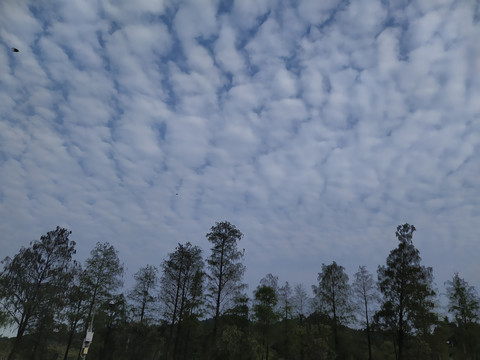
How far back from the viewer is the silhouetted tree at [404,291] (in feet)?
108

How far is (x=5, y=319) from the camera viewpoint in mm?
32312

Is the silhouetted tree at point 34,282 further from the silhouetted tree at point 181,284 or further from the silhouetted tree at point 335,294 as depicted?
the silhouetted tree at point 335,294

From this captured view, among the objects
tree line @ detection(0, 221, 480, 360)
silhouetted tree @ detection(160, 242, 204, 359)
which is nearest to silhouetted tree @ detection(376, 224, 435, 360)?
tree line @ detection(0, 221, 480, 360)

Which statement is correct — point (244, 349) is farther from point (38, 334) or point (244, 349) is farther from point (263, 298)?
point (38, 334)

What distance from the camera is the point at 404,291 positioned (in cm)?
3338

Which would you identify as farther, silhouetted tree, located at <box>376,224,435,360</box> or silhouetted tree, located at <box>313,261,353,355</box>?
silhouetted tree, located at <box>313,261,353,355</box>

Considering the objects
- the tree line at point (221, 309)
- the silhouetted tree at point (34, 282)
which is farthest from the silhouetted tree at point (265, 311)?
the silhouetted tree at point (34, 282)

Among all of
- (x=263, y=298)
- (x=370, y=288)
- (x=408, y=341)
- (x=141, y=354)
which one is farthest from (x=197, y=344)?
(x=408, y=341)

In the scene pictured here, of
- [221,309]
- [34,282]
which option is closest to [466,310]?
[221,309]

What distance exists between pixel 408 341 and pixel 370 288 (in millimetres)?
10299

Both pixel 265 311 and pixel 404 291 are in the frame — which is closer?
pixel 404 291

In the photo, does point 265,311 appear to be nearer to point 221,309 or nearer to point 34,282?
point 221,309

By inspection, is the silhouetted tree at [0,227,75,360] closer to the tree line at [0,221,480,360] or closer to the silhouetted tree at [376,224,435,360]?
the tree line at [0,221,480,360]

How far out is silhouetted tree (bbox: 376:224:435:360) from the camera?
3303cm
